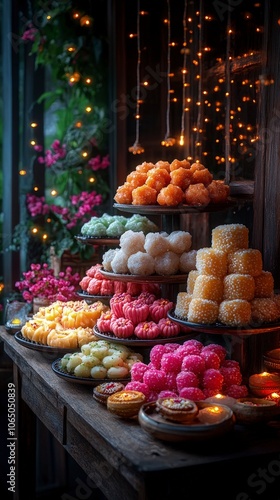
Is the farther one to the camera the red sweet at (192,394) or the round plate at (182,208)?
the round plate at (182,208)

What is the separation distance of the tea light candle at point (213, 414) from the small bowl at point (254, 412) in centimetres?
7

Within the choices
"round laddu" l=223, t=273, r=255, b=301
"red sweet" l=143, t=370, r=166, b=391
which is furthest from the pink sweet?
"round laddu" l=223, t=273, r=255, b=301

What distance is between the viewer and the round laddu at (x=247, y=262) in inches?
123

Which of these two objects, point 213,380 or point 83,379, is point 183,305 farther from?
point 83,379

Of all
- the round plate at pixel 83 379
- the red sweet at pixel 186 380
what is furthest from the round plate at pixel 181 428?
the round plate at pixel 83 379

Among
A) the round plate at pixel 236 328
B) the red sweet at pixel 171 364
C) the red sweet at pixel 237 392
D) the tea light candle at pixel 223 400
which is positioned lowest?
the red sweet at pixel 237 392

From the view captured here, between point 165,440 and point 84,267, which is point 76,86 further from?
point 165,440

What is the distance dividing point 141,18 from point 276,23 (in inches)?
88.6

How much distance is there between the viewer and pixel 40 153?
6324mm

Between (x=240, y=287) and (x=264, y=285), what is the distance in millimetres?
140

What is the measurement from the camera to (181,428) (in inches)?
95.9

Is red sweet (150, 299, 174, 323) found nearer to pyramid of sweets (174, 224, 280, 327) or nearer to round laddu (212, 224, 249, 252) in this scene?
pyramid of sweets (174, 224, 280, 327)

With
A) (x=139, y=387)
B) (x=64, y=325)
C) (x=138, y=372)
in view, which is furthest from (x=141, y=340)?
(x=64, y=325)

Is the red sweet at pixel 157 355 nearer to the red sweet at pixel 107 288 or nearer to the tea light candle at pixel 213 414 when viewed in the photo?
the tea light candle at pixel 213 414
